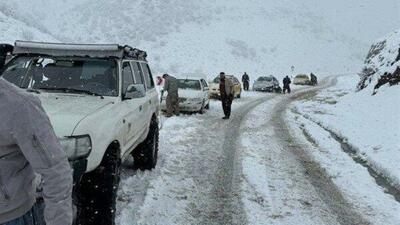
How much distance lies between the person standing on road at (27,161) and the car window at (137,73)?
16.1ft

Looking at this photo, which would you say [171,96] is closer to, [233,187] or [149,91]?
[149,91]

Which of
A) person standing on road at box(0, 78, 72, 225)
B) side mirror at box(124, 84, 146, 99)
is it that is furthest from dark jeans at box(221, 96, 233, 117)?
person standing on road at box(0, 78, 72, 225)

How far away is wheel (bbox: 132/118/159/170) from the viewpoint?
7.90 metres

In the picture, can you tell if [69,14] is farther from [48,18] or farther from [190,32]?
[190,32]

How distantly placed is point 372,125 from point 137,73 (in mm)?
9081

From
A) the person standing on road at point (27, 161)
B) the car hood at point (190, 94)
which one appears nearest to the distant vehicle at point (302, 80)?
the car hood at point (190, 94)

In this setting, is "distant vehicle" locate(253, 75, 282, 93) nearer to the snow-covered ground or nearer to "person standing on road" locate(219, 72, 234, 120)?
the snow-covered ground

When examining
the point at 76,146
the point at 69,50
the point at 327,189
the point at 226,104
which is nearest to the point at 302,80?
the point at 226,104

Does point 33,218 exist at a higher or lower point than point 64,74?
lower

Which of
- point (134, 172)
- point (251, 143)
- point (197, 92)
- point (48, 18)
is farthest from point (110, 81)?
point (48, 18)

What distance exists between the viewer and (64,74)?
595 centimetres

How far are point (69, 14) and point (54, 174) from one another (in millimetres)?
65255

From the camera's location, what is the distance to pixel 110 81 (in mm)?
5996

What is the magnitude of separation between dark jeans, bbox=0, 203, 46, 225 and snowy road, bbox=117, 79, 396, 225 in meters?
3.18
